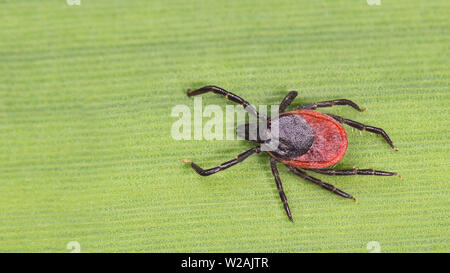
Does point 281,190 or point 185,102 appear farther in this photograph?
point 185,102

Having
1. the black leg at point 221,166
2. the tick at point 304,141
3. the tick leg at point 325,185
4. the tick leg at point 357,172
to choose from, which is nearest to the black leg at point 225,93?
the tick at point 304,141

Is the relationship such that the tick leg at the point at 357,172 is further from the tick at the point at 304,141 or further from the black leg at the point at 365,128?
the black leg at the point at 365,128

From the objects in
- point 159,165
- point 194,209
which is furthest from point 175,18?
point 194,209

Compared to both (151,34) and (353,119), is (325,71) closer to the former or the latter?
(353,119)

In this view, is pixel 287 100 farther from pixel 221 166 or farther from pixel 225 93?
pixel 221 166

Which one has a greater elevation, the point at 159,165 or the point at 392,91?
the point at 392,91

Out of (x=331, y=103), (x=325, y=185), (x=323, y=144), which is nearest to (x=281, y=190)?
(x=325, y=185)
